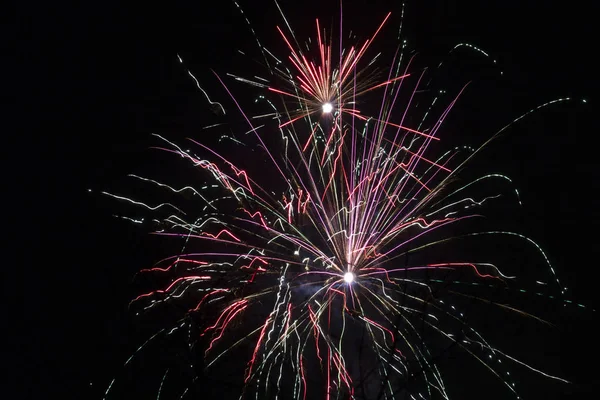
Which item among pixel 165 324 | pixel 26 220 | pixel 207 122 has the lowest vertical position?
pixel 165 324

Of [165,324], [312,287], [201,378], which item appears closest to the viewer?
[201,378]

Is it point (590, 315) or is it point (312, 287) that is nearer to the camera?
point (312, 287)

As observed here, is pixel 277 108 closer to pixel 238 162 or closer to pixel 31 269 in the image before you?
pixel 238 162

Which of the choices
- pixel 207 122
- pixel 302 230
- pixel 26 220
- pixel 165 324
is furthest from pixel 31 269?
pixel 302 230

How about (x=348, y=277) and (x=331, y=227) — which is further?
(x=331, y=227)

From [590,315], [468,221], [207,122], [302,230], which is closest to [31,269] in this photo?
[207,122]

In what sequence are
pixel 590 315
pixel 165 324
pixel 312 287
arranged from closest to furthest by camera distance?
pixel 312 287 < pixel 590 315 < pixel 165 324

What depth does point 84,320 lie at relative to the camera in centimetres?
519

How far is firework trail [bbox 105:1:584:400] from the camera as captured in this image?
4.11 m

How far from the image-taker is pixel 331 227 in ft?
13.8

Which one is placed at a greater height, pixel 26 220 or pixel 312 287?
pixel 26 220

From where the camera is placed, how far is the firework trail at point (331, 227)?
411 cm

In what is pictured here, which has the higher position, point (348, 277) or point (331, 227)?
point (331, 227)

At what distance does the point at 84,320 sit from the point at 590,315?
5.21 meters
